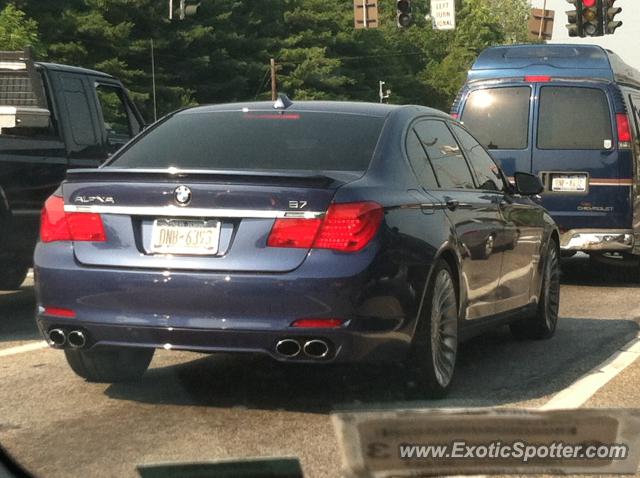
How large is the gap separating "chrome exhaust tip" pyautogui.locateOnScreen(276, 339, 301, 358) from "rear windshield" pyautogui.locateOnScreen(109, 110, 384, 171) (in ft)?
3.35

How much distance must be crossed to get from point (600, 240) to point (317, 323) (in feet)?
26.6

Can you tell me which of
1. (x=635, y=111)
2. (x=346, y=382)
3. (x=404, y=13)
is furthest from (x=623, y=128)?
(x=404, y=13)

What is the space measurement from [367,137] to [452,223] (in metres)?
A: 0.67

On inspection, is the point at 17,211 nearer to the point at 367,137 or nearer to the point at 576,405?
the point at 367,137

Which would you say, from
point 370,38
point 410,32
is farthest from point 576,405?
point 410,32

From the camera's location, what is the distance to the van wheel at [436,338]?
6.56m

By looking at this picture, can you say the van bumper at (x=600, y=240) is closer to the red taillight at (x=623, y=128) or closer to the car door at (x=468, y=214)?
the red taillight at (x=623, y=128)

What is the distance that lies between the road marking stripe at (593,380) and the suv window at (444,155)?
1308 millimetres

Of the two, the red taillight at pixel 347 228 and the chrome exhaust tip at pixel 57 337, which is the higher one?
the red taillight at pixel 347 228

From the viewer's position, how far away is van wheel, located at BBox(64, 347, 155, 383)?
23.2ft

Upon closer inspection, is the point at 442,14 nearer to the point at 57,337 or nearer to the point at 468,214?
the point at 468,214

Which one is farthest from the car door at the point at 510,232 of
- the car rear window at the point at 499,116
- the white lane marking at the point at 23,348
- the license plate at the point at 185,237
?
the car rear window at the point at 499,116

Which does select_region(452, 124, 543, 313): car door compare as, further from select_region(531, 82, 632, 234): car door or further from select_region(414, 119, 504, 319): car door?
select_region(531, 82, 632, 234): car door

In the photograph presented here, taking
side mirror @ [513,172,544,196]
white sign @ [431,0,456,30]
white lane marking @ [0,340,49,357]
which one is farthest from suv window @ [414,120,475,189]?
white sign @ [431,0,456,30]
